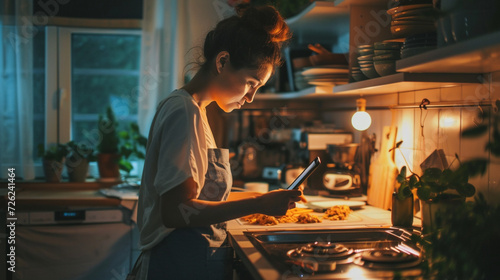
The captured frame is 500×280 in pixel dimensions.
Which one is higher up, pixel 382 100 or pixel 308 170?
pixel 382 100

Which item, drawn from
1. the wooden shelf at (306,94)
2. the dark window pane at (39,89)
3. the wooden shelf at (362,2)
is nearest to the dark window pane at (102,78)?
the dark window pane at (39,89)

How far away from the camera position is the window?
321 cm

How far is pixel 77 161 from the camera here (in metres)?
3.02

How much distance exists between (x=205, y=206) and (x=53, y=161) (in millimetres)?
2118

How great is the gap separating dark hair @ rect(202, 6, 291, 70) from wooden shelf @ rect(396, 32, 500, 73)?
371mm

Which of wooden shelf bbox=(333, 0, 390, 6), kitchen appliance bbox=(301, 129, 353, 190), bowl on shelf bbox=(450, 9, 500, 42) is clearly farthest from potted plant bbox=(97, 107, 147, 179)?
bowl on shelf bbox=(450, 9, 500, 42)

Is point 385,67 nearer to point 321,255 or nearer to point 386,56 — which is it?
point 386,56

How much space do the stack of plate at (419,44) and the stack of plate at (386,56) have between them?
0.17 metres

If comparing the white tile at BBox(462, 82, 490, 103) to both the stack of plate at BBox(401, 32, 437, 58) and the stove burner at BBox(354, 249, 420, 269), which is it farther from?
the stove burner at BBox(354, 249, 420, 269)

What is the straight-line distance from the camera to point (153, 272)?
132 centimetres

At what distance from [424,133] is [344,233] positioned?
525 mm

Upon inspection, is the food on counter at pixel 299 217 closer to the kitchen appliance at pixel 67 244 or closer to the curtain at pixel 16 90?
the kitchen appliance at pixel 67 244

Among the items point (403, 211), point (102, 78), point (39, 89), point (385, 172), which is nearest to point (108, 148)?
point (102, 78)

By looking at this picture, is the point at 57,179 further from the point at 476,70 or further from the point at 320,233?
the point at 476,70
